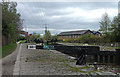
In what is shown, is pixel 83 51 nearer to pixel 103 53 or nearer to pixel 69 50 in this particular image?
pixel 69 50

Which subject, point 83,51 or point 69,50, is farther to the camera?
point 69,50

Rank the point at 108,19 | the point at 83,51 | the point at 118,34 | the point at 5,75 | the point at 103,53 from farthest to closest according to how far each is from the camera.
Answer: the point at 108,19 → the point at 118,34 → the point at 103,53 → the point at 83,51 → the point at 5,75

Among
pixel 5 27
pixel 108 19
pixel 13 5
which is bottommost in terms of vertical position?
pixel 5 27

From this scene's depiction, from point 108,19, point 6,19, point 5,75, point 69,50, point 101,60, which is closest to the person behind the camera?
point 5,75

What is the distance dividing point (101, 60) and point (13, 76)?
28.3ft

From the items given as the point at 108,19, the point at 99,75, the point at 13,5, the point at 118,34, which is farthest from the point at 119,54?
the point at 108,19

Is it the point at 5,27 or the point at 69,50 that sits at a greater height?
the point at 5,27

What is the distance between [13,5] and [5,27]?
1076 centimetres

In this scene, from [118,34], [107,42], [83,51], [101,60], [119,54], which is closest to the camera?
[83,51]

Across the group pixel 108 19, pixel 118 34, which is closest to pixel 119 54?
pixel 118 34

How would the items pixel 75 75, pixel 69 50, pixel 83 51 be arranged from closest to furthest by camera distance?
pixel 75 75 < pixel 83 51 < pixel 69 50

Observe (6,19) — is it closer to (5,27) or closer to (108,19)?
(5,27)

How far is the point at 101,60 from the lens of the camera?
38.1ft

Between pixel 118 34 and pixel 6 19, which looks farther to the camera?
pixel 118 34
